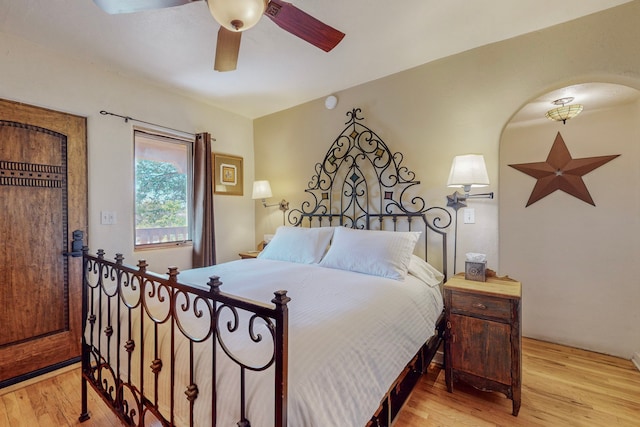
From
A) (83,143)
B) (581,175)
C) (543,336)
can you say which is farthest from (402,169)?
(83,143)

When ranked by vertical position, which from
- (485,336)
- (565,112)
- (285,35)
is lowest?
(485,336)

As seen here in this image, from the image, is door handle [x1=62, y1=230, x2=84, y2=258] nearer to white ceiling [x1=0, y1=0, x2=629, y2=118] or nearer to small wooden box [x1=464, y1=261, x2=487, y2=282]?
white ceiling [x1=0, y1=0, x2=629, y2=118]

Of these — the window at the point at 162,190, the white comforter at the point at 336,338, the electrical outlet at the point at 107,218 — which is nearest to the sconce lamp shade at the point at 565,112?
the white comforter at the point at 336,338

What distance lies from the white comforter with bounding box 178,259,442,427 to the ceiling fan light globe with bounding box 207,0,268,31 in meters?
1.36

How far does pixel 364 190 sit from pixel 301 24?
1625mm

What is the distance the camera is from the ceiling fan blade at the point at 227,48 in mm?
1596

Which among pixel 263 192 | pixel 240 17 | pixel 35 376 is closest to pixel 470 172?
pixel 240 17

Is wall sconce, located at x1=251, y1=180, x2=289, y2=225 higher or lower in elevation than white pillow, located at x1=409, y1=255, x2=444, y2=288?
higher

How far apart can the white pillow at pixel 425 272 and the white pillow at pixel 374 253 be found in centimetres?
11

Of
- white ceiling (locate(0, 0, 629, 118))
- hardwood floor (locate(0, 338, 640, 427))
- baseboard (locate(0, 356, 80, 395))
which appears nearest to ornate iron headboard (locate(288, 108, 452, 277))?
white ceiling (locate(0, 0, 629, 118))

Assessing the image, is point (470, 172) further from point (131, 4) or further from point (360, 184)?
point (131, 4)

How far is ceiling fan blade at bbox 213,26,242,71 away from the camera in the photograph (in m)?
1.60

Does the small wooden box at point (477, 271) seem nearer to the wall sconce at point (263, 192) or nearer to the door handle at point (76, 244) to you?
the wall sconce at point (263, 192)

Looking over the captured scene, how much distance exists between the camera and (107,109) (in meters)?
2.49
